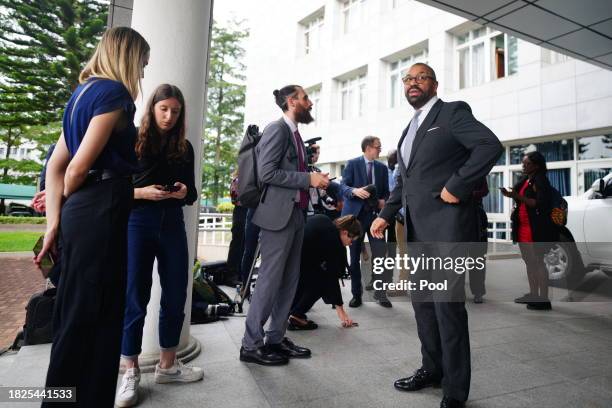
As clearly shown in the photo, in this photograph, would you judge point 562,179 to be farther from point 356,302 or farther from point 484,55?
point 356,302

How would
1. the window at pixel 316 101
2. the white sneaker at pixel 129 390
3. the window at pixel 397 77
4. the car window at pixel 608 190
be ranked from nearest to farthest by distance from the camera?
the white sneaker at pixel 129 390
the car window at pixel 608 190
the window at pixel 397 77
the window at pixel 316 101

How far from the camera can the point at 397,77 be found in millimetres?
14984

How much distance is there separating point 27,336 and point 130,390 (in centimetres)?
141

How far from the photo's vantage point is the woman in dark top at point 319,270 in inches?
135

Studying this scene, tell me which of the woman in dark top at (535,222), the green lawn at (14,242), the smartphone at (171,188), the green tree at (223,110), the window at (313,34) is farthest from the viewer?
the green tree at (223,110)

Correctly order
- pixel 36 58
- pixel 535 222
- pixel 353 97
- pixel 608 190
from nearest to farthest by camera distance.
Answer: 1. pixel 535 222
2. pixel 608 190
3. pixel 36 58
4. pixel 353 97

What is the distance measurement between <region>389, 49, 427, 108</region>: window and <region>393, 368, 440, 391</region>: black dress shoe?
1353 cm

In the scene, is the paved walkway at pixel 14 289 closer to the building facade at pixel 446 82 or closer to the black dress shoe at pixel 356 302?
the black dress shoe at pixel 356 302

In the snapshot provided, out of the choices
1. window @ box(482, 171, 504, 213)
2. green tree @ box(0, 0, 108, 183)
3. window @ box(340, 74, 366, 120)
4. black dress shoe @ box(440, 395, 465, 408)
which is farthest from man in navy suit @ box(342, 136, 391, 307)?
window @ box(340, 74, 366, 120)

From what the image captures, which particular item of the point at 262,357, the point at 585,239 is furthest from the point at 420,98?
the point at 585,239

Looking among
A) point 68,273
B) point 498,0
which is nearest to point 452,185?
point 68,273

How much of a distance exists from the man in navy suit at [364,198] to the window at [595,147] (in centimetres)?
783

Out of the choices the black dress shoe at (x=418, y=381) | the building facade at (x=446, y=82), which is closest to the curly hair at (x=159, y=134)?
the black dress shoe at (x=418, y=381)

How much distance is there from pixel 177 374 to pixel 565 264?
577 cm
